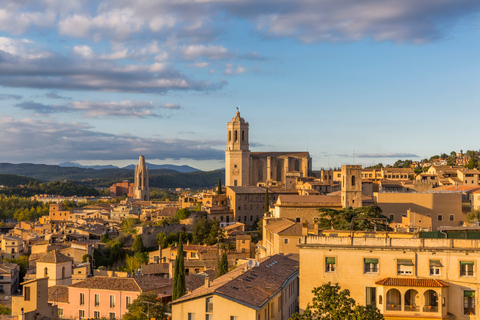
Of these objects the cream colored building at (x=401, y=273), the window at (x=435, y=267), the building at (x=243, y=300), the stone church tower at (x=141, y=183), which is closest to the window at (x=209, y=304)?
the building at (x=243, y=300)

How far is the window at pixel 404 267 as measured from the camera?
1977 centimetres

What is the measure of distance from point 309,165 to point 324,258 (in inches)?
2362

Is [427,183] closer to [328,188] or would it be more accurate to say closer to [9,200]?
[328,188]

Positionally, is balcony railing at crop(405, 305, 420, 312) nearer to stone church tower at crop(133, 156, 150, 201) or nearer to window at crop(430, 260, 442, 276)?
window at crop(430, 260, 442, 276)

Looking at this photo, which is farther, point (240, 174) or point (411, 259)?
point (240, 174)

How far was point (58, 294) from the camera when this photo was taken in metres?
32.9

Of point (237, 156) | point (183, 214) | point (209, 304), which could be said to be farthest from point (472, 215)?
point (237, 156)

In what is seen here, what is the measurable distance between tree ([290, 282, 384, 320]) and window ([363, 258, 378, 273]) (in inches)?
57.9

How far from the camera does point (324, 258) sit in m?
20.4

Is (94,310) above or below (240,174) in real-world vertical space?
below

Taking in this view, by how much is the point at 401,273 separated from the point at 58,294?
20050mm

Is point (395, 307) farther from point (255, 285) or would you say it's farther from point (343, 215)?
point (343, 215)

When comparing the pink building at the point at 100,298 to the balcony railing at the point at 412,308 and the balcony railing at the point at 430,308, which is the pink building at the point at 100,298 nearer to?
the balcony railing at the point at 412,308

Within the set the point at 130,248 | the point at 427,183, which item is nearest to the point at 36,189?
the point at 130,248
